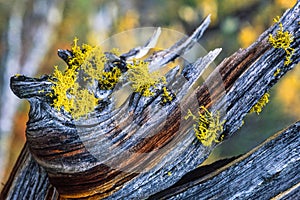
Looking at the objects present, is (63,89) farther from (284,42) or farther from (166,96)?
(284,42)

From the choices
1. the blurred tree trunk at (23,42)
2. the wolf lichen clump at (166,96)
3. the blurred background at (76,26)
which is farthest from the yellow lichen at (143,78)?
the blurred tree trunk at (23,42)

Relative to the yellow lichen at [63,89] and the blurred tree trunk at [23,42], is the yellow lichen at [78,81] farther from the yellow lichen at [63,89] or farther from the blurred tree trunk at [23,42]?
the blurred tree trunk at [23,42]

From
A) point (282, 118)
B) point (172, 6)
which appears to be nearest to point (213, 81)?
point (282, 118)

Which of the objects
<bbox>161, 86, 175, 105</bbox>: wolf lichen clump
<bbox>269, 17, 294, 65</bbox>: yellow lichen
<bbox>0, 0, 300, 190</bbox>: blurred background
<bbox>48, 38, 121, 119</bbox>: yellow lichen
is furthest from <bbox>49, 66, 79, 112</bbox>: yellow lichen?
<bbox>0, 0, 300, 190</bbox>: blurred background

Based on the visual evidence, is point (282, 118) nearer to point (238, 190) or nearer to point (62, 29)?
point (238, 190)

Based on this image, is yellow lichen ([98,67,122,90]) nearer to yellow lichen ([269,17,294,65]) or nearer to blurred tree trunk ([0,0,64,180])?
yellow lichen ([269,17,294,65])
